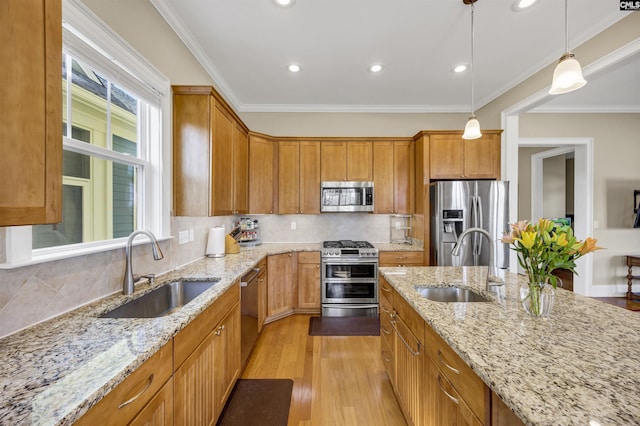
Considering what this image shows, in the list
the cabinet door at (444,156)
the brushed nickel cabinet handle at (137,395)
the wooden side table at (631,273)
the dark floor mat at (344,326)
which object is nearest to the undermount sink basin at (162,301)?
the brushed nickel cabinet handle at (137,395)

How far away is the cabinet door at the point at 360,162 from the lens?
3.76 m

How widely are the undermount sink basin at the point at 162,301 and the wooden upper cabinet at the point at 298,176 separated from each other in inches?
76.9

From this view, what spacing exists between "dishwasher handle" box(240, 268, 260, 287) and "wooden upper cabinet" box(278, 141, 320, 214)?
131 centimetres

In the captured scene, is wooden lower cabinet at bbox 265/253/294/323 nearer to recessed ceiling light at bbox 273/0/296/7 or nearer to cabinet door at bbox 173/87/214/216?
cabinet door at bbox 173/87/214/216

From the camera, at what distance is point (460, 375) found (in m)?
0.96

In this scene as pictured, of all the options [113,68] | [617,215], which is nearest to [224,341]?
[113,68]

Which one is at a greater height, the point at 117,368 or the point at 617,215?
the point at 617,215

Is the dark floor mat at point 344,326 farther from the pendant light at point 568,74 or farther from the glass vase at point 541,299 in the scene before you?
the pendant light at point 568,74

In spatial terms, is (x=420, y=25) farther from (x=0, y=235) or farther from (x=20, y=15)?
(x=0, y=235)

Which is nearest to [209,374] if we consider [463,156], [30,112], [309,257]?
[30,112]

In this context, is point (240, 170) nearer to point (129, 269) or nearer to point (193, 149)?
point (193, 149)

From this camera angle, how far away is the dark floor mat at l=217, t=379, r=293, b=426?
1.78 m

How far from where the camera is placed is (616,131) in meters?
4.17

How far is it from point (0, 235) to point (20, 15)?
0.81m
